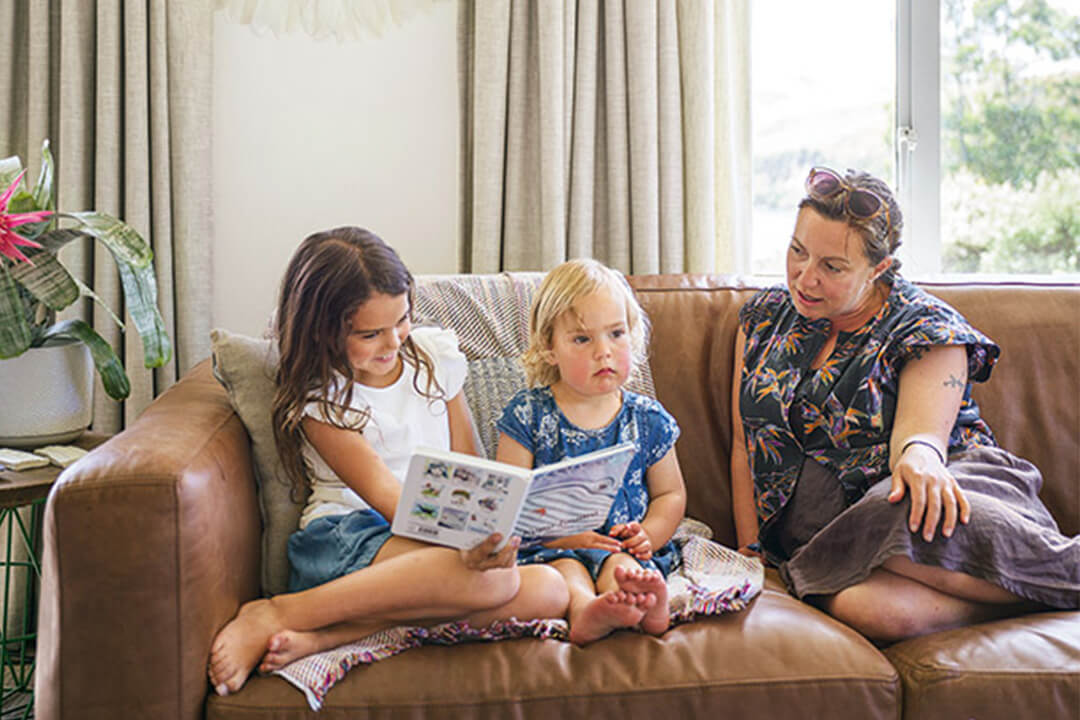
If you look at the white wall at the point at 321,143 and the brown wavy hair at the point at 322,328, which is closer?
the brown wavy hair at the point at 322,328

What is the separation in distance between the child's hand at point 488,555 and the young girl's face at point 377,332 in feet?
1.27

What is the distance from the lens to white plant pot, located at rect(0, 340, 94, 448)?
70.9 inches

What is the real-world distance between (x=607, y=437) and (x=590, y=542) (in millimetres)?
217

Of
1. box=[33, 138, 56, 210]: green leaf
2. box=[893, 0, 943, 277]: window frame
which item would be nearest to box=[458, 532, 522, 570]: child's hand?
box=[33, 138, 56, 210]: green leaf

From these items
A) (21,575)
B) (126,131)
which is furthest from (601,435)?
(21,575)

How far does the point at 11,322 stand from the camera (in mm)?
1712

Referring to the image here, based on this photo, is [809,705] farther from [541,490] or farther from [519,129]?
[519,129]

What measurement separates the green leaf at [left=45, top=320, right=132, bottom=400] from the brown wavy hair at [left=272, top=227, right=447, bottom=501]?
435 mm

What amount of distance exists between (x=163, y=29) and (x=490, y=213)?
0.87m

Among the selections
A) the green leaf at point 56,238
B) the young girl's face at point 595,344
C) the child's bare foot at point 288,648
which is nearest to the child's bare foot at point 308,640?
the child's bare foot at point 288,648

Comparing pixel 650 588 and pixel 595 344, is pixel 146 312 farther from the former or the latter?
pixel 650 588

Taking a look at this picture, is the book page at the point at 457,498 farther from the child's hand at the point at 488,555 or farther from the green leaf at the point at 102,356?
the green leaf at the point at 102,356

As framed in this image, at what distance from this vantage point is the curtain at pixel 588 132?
2.39 meters

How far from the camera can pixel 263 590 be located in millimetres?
1612
